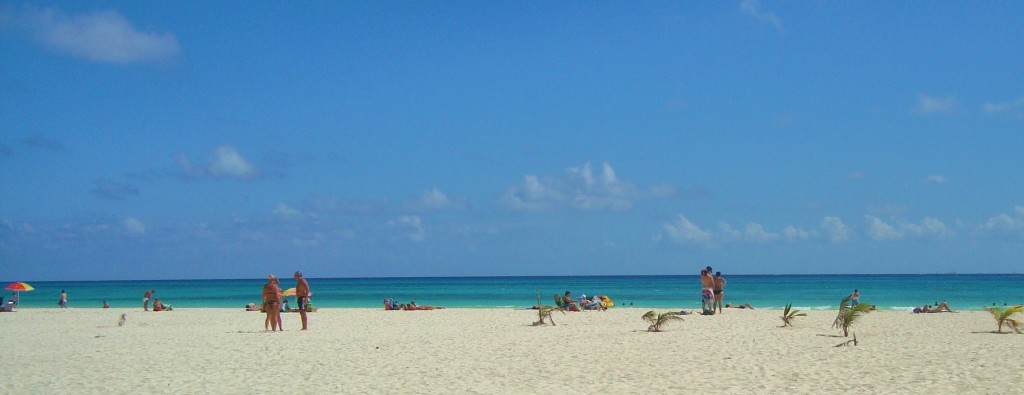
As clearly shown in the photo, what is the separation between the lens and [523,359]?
1103 cm

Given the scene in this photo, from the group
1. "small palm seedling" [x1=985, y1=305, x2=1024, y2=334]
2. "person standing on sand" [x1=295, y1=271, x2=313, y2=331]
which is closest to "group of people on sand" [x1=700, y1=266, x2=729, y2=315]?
"small palm seedling" [x1=985, y1=305, x2=1024, y2=334]

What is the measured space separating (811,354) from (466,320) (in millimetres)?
10340

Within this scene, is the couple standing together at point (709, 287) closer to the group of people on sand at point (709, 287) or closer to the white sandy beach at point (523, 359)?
the group of people on sand at point (709, 287)

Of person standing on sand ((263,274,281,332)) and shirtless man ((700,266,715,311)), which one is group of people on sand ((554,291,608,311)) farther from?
person standing on sand ((263,274,281,332))

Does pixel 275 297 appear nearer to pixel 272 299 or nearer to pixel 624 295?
pixel 272 299

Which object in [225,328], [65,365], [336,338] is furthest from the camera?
[225,328]

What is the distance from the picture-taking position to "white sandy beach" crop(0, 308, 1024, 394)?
873 cm

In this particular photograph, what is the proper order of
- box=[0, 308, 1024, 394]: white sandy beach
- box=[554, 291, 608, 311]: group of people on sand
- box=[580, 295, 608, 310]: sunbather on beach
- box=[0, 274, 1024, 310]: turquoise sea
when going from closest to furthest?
1. box=[0, 308, 1024, 394]: white sandy beach
2. box=[554, 291, 608, 311]: group of people on sand
3. box=[580, 295, 608, 310]: sunbather on beach
4. box=[0, 274, 1024, 310]: turquoise sea

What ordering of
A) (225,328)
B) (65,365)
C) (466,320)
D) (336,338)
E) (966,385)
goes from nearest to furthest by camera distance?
(966,385) < (65,365) < (336,338) < (225,328) < (466,320)

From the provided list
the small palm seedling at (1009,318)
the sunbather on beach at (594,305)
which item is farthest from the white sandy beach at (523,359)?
the sunbather on beach at (594,305)

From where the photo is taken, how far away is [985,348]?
11484 mm

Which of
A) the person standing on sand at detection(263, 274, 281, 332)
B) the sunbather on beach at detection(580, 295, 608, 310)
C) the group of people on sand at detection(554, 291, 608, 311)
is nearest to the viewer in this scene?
the person standing on sand at detection(263, 274, 281, 332)

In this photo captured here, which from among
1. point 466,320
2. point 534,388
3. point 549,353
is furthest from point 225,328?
point 534,388

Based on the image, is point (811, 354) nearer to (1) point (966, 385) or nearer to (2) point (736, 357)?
(2) point (736, 357)
